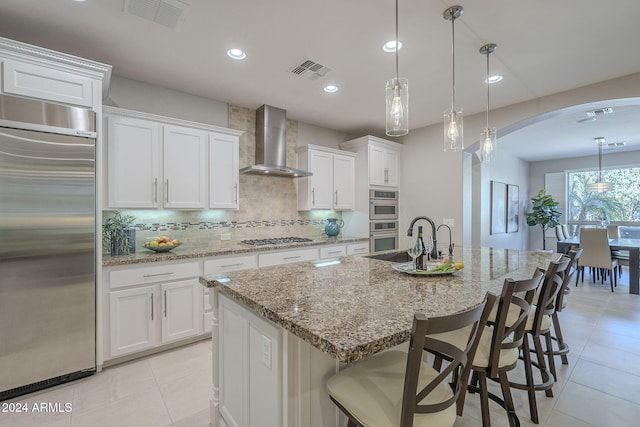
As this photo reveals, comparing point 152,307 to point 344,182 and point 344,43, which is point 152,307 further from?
point 344,182

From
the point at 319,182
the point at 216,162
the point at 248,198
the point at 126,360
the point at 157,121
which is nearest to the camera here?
the point at 126,360

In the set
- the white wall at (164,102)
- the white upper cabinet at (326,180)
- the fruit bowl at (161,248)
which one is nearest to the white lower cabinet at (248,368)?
the fruit bowl at (161,248)

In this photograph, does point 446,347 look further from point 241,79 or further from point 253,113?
point 253,113

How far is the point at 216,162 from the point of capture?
331 cm

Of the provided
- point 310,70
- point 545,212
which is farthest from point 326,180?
point 545,212

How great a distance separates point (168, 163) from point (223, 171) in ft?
1.93

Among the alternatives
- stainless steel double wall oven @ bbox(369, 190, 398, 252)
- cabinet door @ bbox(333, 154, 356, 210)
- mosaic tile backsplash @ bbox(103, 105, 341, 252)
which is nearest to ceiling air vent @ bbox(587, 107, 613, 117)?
stainless steel double wall oven @ bbox(369, 190, 398, 252)

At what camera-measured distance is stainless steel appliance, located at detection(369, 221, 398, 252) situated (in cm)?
452

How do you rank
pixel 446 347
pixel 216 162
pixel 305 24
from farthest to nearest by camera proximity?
pixel 216 162 → pixel 305 24 → pixel 446 347

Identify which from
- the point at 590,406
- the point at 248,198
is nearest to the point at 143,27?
the point at 248,198

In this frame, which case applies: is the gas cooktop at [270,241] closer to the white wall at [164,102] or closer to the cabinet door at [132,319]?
the cabinet door at [132,319]

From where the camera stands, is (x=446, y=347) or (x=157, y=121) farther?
(x=157, y=121)

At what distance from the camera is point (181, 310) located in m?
2.77

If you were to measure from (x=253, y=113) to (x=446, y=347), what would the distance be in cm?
372
